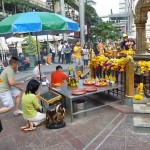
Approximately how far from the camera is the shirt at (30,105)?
5238mm

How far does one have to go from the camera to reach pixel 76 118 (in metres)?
5.93

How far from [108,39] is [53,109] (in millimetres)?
26345

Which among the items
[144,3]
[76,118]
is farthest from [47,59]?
[76,118]

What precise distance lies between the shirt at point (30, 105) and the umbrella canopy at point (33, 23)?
5.26ft

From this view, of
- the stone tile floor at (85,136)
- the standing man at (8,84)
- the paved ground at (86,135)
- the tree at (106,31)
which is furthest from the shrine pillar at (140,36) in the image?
the tree at (106,31)

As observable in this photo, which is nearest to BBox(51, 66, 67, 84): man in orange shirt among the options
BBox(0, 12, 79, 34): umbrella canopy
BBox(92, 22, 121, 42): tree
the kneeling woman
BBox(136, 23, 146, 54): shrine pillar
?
BBox(0, 12, 79, 34): umbrella canopy

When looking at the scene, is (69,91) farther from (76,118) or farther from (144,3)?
(144,3)

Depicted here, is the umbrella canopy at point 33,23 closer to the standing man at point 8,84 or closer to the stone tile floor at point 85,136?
the standing man at point 8,84

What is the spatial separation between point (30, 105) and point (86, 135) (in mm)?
1372

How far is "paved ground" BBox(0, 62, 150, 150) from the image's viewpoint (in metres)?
4.51

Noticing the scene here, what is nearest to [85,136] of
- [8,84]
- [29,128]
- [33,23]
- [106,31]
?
[29,128]

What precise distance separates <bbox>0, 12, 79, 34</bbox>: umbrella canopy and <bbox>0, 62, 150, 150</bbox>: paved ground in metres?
2.27

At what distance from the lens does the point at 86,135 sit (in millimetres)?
4961

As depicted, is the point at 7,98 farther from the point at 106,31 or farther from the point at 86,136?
the point at 106,31
